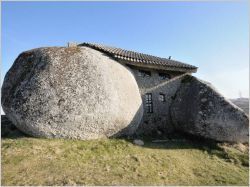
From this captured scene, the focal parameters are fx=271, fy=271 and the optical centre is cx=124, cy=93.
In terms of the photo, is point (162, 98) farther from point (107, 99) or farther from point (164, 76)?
point (107, 99)

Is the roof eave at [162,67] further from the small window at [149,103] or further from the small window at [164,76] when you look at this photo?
the small window at [149,103]

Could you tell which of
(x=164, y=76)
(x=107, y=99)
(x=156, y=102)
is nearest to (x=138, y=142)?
(x=107, y=99)

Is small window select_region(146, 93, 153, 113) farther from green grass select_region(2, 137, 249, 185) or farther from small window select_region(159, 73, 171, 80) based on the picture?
green grass select_region(2, 137, 249, 185)

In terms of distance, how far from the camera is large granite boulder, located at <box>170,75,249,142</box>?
58.0 feet

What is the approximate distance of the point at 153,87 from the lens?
21203 millimetres

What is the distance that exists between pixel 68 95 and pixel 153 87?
7.91 meters

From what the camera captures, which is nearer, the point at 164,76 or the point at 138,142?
the point at 138,142

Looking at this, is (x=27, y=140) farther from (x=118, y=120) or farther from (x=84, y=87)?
(x=118, y=120)

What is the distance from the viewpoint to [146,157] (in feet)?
47.8

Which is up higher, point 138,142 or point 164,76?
point 164,76

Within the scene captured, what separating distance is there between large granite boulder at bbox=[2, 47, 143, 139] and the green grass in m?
0.90

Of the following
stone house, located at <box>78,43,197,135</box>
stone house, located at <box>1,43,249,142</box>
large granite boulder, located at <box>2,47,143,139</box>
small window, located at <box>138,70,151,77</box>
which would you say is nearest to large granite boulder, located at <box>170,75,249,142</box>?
stone house, located at <box>1,43,249,142</box>

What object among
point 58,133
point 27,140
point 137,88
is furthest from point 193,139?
point 27,140

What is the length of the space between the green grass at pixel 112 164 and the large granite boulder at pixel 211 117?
133 centimetres
